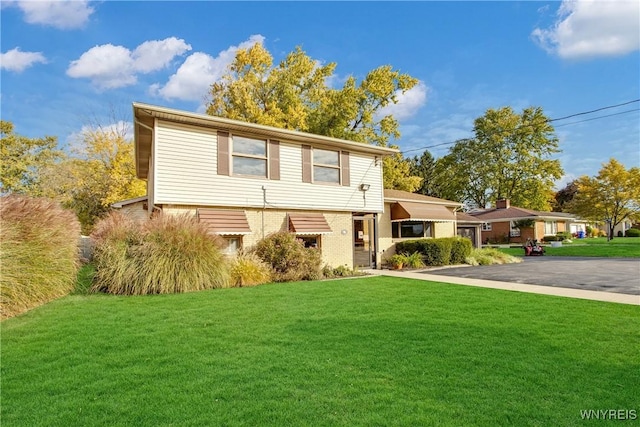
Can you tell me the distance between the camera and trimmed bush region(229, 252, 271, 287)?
10531 mm

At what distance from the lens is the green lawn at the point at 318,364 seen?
3092mm

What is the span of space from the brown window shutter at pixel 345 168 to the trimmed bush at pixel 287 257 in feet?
12.9

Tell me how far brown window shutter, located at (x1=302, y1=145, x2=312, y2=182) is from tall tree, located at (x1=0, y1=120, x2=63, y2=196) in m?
23.5

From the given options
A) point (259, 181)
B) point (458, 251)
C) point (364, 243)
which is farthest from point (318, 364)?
point (458, 251)

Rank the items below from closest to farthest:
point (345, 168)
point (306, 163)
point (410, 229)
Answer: point (306, 163), point (345, 168), point (410, 229)

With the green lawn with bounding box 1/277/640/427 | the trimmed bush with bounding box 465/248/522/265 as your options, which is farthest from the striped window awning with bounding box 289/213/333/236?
the trimmed bush with bounding box 465/248/522/265

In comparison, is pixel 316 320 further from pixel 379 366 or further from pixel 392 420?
pixel 392 420

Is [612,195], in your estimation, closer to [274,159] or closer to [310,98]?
[310,98]

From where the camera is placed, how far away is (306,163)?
14281 mm

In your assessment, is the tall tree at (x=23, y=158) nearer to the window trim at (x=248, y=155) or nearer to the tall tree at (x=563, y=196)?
the window trim at (x=248, y=155)

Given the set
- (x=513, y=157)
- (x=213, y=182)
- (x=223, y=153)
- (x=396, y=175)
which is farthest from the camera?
(x=513, y=157)

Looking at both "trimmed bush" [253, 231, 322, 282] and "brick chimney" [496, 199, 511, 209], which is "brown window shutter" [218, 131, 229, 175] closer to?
"trimmed bush" [253, 231, 322, 282]

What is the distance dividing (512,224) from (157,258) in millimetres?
37296

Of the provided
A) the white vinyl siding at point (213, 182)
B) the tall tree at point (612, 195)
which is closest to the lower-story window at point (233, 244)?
the white vinyl siding at point (213, 182)
